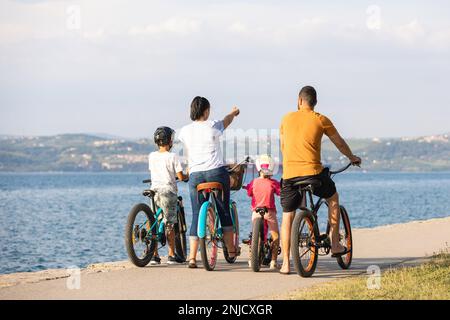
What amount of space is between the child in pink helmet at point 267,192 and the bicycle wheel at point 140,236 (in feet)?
4.62

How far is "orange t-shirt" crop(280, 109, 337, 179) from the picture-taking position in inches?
426

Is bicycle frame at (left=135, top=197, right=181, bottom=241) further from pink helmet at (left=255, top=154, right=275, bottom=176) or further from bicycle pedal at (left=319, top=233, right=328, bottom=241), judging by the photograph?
bicycle pedal at (left=319, top=233, right=328, bottom=241)

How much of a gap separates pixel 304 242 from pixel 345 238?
3.76 ft

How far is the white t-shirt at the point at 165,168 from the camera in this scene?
39.7ft

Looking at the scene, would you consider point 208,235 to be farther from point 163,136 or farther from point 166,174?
point 163,136

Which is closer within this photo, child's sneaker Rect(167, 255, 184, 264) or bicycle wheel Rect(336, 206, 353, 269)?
bicycle wheel Rect(336, 206, 353, 269)

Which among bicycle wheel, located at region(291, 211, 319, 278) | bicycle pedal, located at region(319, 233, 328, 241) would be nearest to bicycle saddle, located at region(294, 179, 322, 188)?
bicycle wheel, located at region(291, 211, 319, 278)

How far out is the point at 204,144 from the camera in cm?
1134

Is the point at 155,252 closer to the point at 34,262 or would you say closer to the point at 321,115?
the point at 321,115

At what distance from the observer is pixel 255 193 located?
11547 mm
